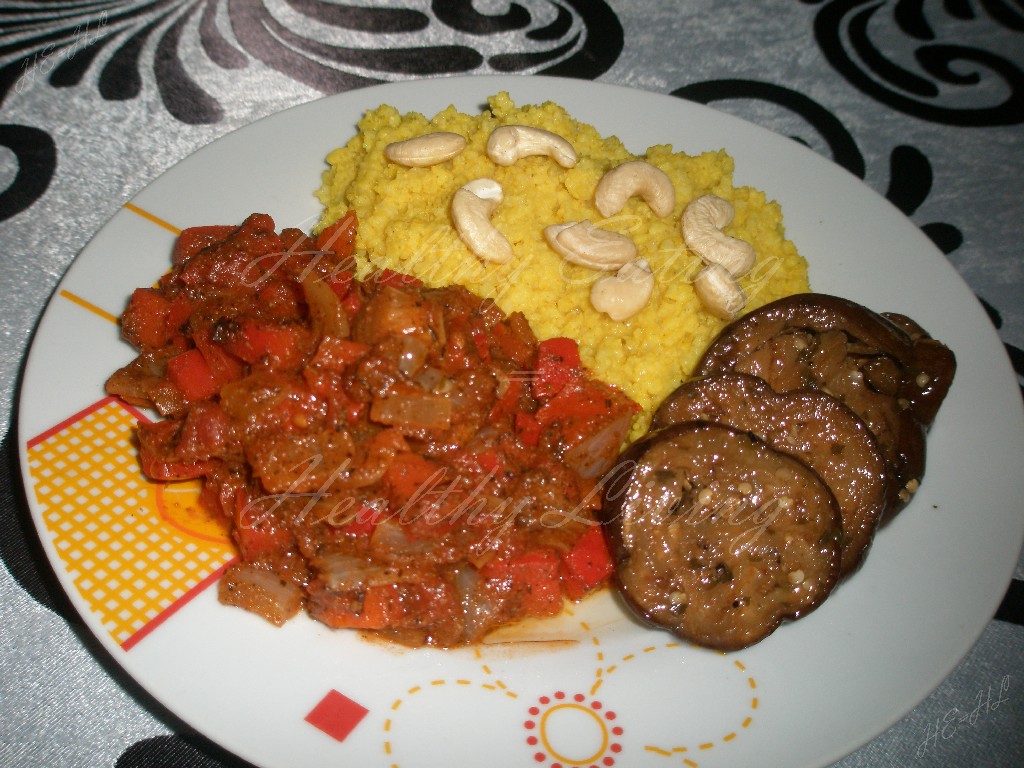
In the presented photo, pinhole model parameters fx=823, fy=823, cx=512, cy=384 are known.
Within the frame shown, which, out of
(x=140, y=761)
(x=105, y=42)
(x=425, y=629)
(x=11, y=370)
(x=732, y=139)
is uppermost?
(x=732, y=139)

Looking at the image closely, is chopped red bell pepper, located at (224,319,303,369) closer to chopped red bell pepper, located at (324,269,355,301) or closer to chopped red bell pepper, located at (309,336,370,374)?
chopped red bell pepper, located at (309,336,370,374)

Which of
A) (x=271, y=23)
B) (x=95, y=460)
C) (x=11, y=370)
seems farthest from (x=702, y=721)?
(x=271, y=23)

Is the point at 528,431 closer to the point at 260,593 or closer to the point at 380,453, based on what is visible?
the point at 380,453

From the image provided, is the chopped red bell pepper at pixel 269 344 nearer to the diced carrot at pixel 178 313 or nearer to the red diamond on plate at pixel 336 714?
the diced carrot at pixel 178 313

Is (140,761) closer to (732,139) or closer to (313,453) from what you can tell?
(313,453)

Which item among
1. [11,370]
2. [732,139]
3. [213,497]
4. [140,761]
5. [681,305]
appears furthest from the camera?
[732,139]

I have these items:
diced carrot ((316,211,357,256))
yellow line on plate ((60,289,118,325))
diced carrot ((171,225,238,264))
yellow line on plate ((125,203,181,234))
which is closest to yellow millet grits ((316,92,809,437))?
diced carrot ((316,211,357,256))

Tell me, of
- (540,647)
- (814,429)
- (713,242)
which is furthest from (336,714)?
(713,242)
